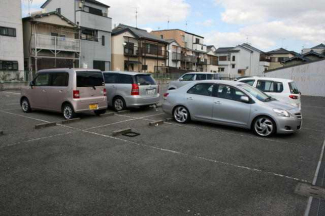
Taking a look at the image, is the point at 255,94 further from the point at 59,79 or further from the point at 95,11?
the point at 95,11

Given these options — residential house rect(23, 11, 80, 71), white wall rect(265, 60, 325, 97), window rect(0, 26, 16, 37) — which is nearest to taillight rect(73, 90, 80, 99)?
window rect(0, 26, 16, 37)

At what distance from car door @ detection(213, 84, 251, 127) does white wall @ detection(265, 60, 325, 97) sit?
71.5 feet

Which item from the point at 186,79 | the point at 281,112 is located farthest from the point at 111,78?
the point at 281,112

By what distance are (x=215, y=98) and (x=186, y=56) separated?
150ft

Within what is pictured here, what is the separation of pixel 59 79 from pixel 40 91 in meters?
1.18

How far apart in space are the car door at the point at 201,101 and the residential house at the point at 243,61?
2102 inches

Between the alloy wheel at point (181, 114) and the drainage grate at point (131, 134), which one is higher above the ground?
the alloy wheel at point (181, 114)

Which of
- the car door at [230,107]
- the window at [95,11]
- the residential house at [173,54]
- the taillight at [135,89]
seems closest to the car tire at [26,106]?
the taillight at [135,89]

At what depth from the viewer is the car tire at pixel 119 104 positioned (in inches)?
423

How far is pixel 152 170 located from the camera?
4.75m

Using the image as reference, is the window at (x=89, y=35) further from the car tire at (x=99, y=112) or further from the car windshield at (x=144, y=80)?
the car tire at (x=99, y=112)

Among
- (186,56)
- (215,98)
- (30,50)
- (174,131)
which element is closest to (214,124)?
(215,98)

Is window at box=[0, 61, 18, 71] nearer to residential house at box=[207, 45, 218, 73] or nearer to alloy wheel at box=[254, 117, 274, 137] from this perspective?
alloy wheel at box=[254, 117, 274, 137]

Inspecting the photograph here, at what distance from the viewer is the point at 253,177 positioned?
4.61 meters
